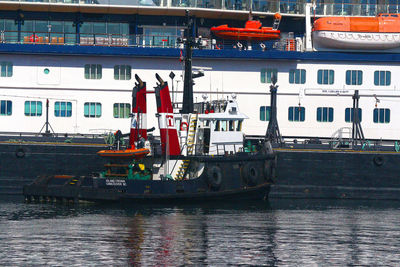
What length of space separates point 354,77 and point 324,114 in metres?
3.25

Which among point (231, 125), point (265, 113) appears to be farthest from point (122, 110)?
point (265, 113)

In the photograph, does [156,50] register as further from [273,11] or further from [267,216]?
[267,216]

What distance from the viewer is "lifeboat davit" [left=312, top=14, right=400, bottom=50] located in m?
53.7

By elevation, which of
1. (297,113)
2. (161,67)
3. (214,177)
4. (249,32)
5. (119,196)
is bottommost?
(119,196)

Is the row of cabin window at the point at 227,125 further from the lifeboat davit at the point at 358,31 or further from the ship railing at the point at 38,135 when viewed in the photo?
the lifeboat davit at the point at 358,31

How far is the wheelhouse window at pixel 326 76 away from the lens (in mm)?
54469

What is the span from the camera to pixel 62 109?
2067 inches

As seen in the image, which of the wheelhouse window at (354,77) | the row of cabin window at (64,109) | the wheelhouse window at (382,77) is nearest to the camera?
the row of cabin window at (64,109)

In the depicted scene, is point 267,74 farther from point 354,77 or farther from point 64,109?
point 64,109

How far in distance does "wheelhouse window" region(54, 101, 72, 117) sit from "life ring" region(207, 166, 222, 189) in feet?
38.2

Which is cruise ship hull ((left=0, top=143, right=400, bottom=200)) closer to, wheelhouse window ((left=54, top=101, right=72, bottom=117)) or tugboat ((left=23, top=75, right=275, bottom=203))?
tugboat ((left=23, top=75, right=275, bottom=203))

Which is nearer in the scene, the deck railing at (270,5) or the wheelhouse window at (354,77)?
the deck railing at (270,5)

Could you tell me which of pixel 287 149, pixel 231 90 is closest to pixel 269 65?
pixel 231 90

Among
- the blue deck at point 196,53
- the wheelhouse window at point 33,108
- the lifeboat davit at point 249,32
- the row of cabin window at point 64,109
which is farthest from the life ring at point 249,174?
the wheelhouse window at point 33,108
